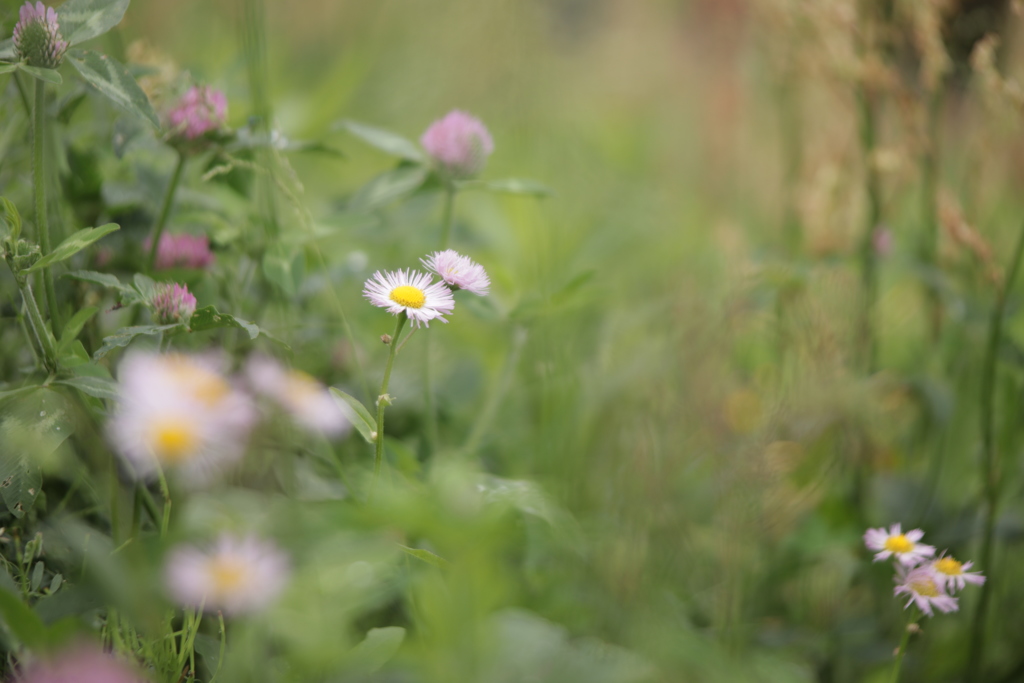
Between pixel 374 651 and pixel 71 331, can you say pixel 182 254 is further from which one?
pixel 374 651

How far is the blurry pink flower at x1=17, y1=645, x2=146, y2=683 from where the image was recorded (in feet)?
1.24

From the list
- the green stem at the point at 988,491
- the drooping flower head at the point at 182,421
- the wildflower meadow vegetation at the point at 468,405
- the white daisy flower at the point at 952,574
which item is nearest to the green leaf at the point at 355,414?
the wildflower meadow vegetation at the point at 468,405

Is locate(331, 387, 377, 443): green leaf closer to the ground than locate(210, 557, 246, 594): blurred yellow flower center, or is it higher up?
higher up

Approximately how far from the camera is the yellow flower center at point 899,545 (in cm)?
57

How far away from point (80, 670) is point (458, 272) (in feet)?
1.14

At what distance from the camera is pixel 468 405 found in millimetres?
1046

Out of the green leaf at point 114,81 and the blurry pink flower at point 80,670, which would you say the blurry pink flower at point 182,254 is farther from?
the blurry pink flower at point 80,670

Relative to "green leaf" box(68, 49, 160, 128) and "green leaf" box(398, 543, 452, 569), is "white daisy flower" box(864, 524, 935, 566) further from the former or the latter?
"green leaf" box(68, 49, 160, 128)

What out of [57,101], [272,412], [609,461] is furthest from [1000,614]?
[57,101]

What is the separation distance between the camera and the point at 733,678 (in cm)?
51

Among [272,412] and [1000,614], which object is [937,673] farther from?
[272,412]

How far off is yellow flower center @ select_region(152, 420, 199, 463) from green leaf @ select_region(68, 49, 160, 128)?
32cm

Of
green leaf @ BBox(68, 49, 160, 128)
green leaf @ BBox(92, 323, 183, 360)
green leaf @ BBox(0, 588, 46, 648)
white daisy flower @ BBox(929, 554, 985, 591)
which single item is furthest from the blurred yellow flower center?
white daisy flower @ BBox(929, 554, 985, 591)

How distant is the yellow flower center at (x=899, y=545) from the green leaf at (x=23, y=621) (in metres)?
0.58
